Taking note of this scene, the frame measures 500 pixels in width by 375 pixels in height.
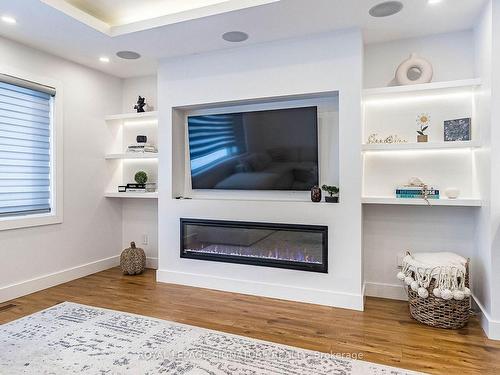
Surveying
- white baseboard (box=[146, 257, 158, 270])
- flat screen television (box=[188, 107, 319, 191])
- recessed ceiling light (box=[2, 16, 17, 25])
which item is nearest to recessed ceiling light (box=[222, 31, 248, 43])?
flat screen television (box=[188, 107, 319, 191])

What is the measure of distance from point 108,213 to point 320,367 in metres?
3.37

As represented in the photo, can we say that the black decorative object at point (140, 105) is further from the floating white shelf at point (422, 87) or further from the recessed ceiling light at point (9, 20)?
the floating white shelf at point (422, 87)

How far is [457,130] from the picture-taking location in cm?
296

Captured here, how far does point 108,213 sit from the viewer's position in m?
4.40

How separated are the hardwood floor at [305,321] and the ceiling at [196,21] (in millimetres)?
2498

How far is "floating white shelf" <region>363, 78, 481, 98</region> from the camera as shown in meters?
2.78

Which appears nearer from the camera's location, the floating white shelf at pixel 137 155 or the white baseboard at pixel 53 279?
the white baseboard at pixel 53 279

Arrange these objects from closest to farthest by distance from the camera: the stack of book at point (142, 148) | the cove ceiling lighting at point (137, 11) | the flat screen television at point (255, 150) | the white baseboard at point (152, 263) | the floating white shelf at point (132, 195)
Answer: the cove ceiling lighting at point (137, 11)
the flat screen television at point (255, 150)
the floating white shelf at point (132, 195)
the stack of book at point (142, 148)
the white baseboard at point (152, 263)

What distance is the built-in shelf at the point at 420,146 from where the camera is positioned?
2816 mm

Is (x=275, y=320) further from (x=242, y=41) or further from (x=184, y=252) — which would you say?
(x=242, y=41)

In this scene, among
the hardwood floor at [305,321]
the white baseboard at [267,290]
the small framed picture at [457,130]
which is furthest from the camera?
the white baseboard at [267,290]

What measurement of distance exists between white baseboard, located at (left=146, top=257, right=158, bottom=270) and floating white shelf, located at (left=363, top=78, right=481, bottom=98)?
319 centimetres

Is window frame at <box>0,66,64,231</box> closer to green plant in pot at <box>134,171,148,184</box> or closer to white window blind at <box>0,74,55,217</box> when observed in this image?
white window blind at <box>0,74,55,217</box>

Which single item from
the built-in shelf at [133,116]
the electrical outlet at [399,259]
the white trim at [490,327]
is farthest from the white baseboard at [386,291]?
the built-in shelf at [133,116]
